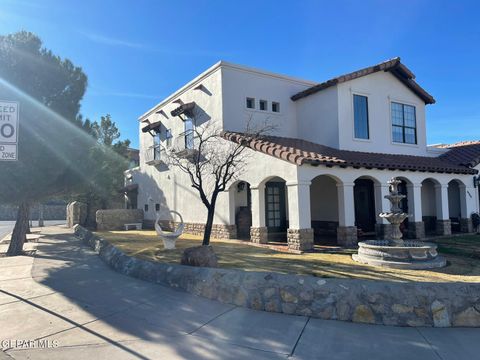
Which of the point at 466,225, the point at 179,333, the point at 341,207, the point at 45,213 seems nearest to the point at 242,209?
the point at 341,207

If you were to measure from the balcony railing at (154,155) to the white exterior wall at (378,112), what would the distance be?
11067mm

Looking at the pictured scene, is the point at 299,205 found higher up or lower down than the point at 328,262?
higher up

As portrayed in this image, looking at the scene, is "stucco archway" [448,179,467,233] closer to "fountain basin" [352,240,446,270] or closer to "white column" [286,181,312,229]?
"white column" [286,181,312,229]

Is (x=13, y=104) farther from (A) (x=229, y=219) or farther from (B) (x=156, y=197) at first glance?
(B) (x=156, y=197)

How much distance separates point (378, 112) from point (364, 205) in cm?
431

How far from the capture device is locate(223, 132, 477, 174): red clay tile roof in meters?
12.2

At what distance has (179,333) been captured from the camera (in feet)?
17.8

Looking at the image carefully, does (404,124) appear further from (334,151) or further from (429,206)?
(334,151)

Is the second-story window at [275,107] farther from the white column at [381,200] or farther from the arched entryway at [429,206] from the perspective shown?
the arched entryway at [429,206]

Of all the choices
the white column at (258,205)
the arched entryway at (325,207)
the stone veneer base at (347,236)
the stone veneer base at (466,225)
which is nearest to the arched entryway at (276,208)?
the arched entryway at (325,207)

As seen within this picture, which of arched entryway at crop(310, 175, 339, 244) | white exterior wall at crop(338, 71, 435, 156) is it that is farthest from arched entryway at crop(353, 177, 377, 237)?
white exterior wall at crop(338, 71, 435, 156)

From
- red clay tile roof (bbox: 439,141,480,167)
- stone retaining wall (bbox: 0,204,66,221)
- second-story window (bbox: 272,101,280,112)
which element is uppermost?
second-story window (bbox: 272,101,280,112)

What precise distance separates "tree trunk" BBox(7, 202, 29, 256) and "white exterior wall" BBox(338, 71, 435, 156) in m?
13.3

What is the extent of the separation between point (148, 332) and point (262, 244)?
8322 mm
